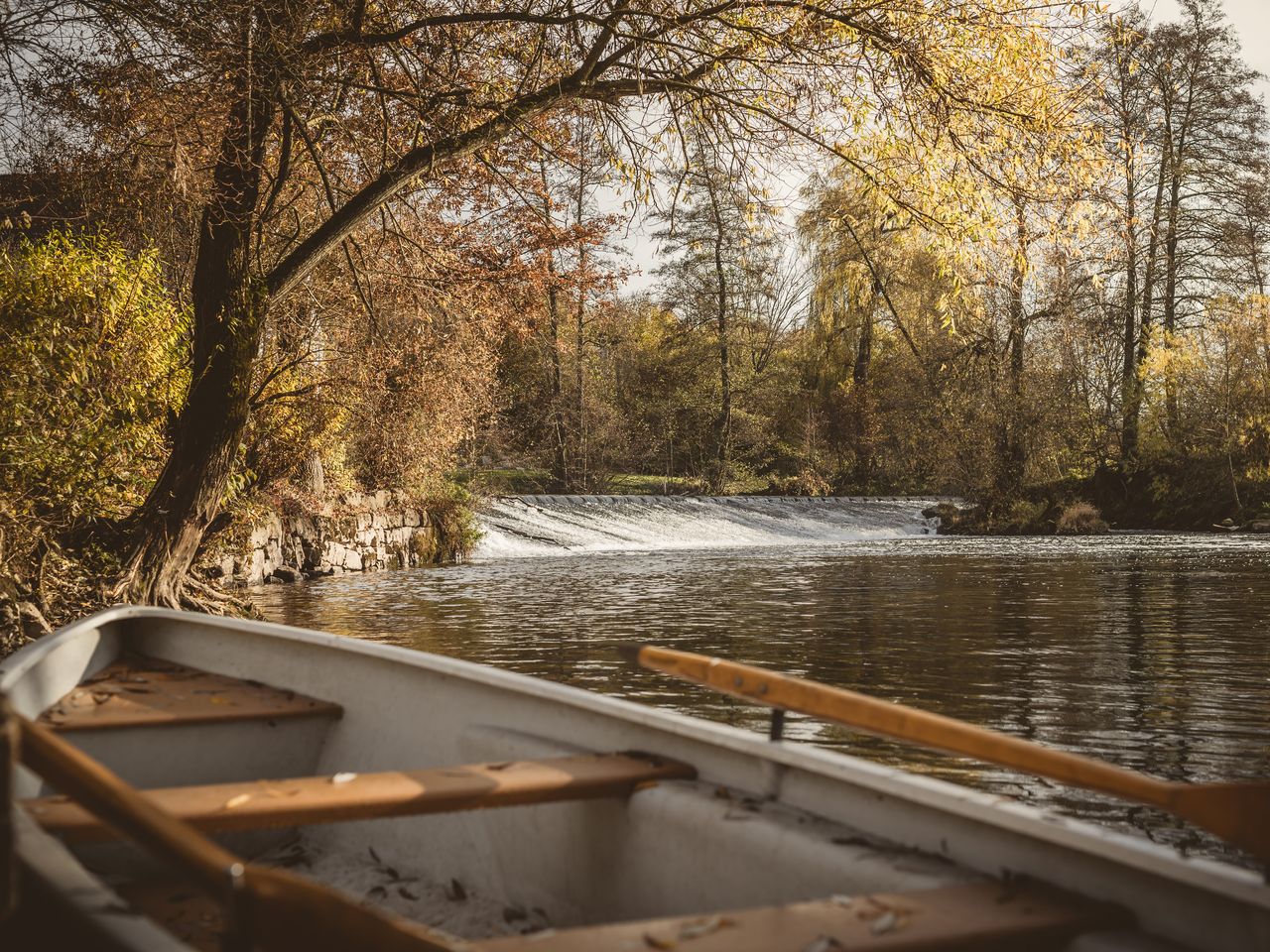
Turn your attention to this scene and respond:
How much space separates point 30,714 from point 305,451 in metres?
11.1

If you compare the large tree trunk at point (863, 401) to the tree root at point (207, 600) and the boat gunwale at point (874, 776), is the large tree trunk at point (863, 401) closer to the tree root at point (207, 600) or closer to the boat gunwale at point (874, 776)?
the tree root at point (207, 600)

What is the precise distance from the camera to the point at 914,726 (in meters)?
2.19

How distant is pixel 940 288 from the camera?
31.2 metres

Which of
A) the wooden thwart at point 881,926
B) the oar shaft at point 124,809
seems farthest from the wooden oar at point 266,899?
the wooden thwart at point 881,926

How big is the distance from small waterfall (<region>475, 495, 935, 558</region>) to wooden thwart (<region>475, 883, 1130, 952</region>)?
58.3 feet

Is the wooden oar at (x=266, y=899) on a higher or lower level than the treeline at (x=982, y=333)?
lower

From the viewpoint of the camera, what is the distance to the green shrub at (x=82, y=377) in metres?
8.41

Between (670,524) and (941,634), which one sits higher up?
(670,524)

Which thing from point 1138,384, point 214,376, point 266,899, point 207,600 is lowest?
point 207,600

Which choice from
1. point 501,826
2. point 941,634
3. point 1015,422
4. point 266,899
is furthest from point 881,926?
point 1015,422

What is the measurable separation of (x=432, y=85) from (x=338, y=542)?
969 cm

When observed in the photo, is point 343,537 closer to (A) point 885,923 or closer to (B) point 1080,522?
(A) point 885,923

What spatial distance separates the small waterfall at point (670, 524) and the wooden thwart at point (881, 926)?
17784 millimetres

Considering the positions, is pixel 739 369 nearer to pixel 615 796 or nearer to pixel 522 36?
pixel 522 36
